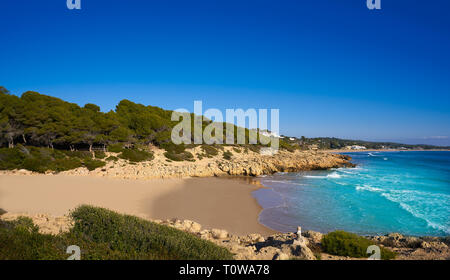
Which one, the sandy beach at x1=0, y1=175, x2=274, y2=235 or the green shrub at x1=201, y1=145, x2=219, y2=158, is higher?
the green shrub at x1=201, y1=145, x2=219, y2=158

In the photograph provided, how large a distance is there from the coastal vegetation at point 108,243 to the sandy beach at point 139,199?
4.91m

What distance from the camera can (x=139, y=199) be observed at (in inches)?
524

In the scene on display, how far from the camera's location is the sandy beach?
414 inches

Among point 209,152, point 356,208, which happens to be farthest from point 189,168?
point 356,208

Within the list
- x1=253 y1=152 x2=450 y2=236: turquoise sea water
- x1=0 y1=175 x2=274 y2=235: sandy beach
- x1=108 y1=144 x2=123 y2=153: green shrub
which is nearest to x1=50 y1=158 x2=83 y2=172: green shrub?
x1=0 y1=175 x2=274 y2=235: sandy beach

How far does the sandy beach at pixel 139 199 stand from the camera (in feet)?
34.5

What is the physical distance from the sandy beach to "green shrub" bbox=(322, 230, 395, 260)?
388cm

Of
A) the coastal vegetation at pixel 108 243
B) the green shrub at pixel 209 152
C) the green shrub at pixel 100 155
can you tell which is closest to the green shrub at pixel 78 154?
the green shrub at pixel 100 155

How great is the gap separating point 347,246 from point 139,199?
11.1 m

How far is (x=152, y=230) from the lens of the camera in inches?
226

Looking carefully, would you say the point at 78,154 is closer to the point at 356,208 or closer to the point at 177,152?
the point at 177,152

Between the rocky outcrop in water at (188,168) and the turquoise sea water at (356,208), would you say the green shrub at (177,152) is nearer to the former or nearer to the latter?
the rocky outcrop in water at (188,168)

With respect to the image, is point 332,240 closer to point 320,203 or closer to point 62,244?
point 62,244

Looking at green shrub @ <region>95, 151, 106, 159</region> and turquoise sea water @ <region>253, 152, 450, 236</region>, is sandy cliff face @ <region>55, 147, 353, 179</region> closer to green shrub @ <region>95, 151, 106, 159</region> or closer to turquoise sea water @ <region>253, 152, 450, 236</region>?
green shrub @ <region>95, 151, 106, 159</region>
